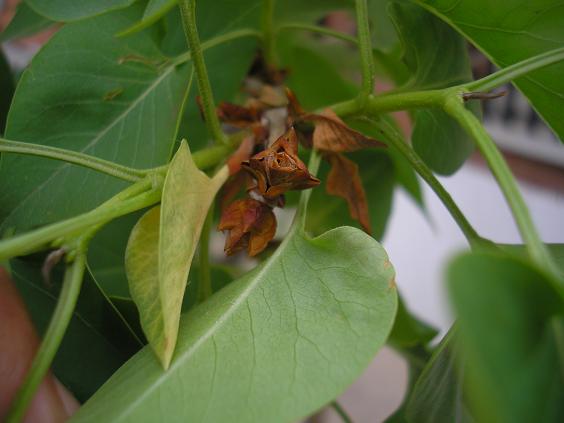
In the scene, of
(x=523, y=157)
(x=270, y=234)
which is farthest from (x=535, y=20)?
(x=523, y=157)

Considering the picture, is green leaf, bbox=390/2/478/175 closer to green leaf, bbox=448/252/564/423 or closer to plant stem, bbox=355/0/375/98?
plant stem, bbox=355/0/375/98

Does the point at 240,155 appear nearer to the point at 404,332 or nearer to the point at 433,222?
the point at 404,332

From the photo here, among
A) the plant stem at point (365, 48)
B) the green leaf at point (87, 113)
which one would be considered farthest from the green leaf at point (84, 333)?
the plant stem at point (365, 48)

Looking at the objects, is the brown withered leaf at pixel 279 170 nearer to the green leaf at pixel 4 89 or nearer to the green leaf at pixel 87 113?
the green leaf at pixel 87 113

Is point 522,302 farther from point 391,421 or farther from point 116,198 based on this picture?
point 391,421

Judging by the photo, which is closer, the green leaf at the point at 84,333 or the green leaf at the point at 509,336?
the green leaf at the point at 509,336

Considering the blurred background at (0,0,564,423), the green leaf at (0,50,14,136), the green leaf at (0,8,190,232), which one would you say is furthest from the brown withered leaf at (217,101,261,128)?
the blurred background at (0,0,564,423)

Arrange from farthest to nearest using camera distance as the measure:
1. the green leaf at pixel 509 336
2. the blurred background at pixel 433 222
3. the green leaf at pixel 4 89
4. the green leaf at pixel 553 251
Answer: the blurred background at pixel 433 222, the green leaf at pixel 4 89, the green leaf at pixel 553 251, the green leaf at pixel 509 336
